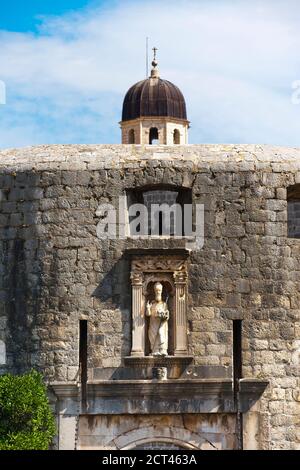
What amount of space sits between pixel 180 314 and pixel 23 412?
2733 mm

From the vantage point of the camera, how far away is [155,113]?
58344 millimetres

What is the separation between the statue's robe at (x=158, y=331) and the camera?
2558 centimetres

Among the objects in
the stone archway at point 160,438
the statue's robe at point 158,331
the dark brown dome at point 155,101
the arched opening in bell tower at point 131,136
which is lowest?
the stone archway at point 160,438

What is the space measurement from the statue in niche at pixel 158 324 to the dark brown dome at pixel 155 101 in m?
32.6

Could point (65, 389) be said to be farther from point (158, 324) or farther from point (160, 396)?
point (158, 324)

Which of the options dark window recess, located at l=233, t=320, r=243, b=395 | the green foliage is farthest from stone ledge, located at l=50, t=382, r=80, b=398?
dark window recess, located at l=233, t=320, r=243, b=395

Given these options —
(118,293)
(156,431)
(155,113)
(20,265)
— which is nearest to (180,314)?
(118,293)

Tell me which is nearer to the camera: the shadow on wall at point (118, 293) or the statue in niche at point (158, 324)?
the statue in niche at point (158, 324)
